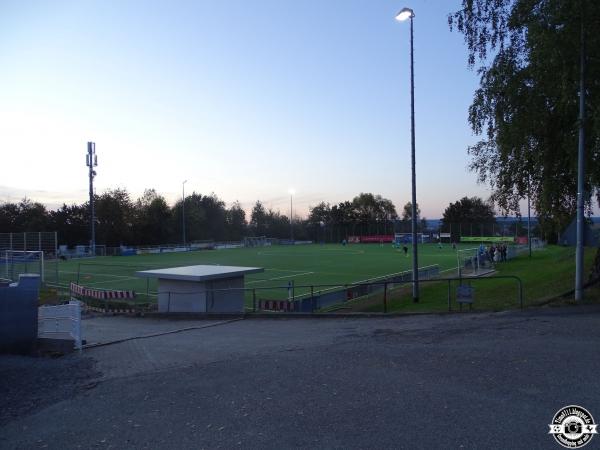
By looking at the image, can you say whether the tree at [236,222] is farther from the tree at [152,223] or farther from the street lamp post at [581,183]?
the street lamp post at [581,183]

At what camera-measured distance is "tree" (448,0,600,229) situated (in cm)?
1187

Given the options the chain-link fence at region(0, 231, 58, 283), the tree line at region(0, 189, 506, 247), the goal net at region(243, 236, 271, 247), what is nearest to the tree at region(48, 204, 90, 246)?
the tree line at region(0, 189, 506, 247)

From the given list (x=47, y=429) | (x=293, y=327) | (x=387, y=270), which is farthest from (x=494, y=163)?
(x=387, y=270)

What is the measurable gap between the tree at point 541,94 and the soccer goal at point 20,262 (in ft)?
80.3

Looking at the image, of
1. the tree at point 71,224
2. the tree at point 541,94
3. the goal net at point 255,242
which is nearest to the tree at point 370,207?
the goal net at point 255,242

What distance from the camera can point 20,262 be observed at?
96.1ft

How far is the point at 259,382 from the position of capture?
6809 millimetres

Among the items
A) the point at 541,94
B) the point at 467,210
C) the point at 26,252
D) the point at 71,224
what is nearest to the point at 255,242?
the point at 71,224

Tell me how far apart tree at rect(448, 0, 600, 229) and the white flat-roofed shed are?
10657 mm

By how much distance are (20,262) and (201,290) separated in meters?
17.2

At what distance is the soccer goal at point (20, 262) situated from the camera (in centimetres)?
2786

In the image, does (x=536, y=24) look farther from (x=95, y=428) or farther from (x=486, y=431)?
(x=95, y=428)

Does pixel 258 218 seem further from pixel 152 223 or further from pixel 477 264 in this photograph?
pixel 477 264

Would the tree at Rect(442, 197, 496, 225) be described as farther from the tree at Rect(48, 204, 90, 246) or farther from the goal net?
the tree at Rect(48, 204, 90, 246)
